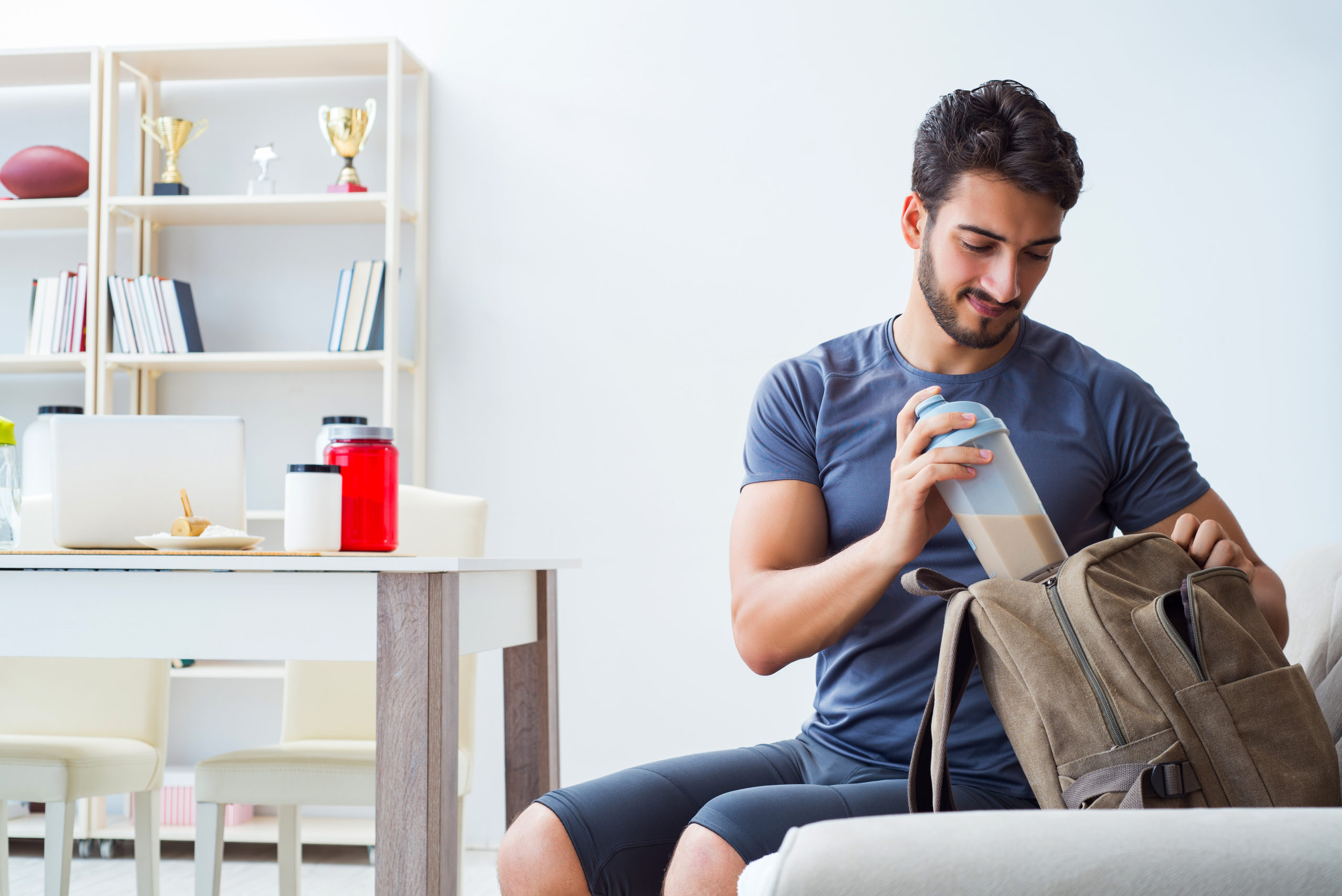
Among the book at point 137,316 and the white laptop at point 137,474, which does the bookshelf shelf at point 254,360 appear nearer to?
the book at point 137,316

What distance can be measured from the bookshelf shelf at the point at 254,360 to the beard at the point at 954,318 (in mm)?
1932

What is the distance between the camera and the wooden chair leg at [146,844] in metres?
1.94

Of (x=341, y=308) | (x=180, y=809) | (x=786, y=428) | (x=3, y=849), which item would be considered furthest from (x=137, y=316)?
(x=786, y=428)

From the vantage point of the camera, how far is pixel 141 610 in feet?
4.17

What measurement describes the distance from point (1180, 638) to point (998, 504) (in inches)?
6.9

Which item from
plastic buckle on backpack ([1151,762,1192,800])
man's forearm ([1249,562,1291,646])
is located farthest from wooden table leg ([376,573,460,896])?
man's forearm ([1249,562,1291,646])

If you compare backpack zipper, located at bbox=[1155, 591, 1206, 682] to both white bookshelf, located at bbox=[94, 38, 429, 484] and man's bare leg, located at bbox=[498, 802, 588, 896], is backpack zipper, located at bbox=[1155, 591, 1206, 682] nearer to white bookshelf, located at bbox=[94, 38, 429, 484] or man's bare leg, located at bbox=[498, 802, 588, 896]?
man's bare leg, located at bbox=[498, 802, 588, 896]

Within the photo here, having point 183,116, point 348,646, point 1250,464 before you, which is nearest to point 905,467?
point 348,646

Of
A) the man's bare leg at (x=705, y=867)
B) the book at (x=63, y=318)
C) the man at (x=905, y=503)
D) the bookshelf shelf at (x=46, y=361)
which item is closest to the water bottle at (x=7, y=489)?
the man at (x=905, y=503)

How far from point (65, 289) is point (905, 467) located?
9.16 feet

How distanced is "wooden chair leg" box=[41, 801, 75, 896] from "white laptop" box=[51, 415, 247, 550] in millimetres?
676

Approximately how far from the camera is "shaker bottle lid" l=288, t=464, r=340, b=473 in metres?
1.39

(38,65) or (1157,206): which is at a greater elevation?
(38,65)

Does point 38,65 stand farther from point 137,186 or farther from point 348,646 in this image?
point 348,646
